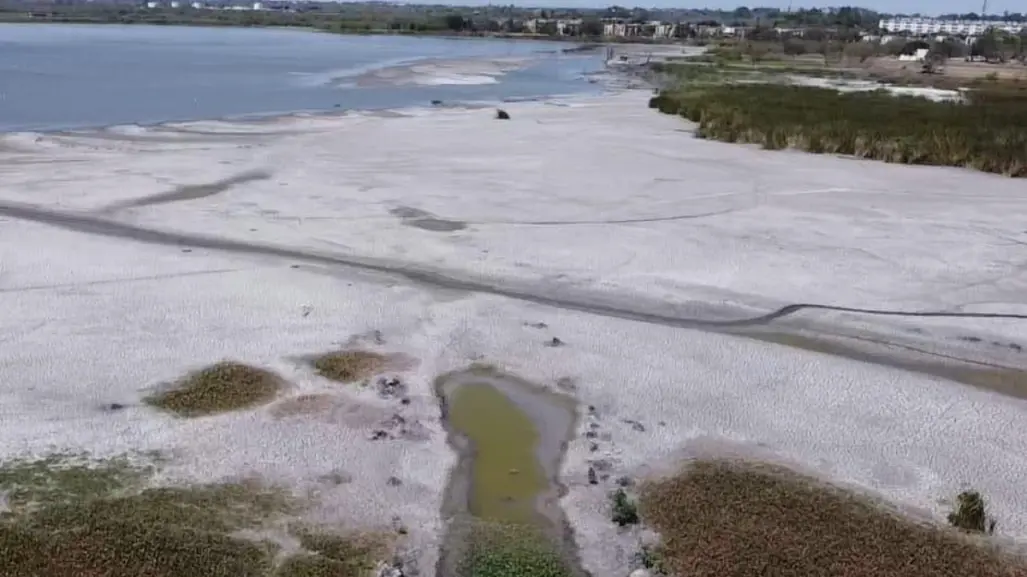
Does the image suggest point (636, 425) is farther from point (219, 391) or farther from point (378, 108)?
point (378, 108)

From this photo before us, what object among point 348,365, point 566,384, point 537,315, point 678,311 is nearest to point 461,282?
point 537,315

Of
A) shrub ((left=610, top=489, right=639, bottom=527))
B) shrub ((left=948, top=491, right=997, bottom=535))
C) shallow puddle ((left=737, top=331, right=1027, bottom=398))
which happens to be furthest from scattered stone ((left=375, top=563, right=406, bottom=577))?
shallow puddle ((left=737, top=331, right=1027, bottom=398))

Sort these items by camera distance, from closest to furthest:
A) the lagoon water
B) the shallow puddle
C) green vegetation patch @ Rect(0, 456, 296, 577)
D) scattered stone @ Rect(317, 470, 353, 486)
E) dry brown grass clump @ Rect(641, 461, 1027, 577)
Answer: green vegetation patch @ Rect(0, 456, 296, 577)
dry brown grass clump @ Rect(641, 461, 1027, 577)
scattered stone @ Rect(317, 470, 353, 486)
the shallow puddle
the lagoon water

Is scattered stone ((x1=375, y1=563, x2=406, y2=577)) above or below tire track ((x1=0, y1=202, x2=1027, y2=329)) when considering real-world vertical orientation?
below

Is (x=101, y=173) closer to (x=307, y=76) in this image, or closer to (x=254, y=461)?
(x=254, y=461)

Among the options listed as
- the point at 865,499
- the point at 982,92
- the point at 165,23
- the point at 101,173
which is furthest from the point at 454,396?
the point at 165,23

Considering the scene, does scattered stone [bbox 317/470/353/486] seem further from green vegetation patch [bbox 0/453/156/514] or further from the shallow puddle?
the shallow puddle
